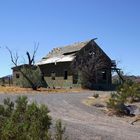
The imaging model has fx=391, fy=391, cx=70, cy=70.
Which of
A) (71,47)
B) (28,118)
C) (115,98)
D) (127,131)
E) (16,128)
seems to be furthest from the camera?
(71,47)

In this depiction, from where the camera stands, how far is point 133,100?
27734 millimetres

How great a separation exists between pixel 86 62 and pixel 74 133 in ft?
122

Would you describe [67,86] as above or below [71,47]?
below

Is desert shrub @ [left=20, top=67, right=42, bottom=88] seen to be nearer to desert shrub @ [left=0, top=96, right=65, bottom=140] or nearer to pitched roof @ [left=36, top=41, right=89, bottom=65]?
pitched roof @ [left=36, top=41, right=89, bottom=65]

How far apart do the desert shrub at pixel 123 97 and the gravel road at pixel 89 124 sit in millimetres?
1072

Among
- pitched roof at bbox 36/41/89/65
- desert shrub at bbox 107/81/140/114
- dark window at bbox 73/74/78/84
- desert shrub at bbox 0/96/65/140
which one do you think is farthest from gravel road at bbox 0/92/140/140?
pitched roof at bbox 36/41/89/65

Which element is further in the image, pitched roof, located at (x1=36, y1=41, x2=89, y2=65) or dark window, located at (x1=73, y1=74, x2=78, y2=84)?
pitched roof, located at (x1=36, y1=41, x2=89, y2=65)

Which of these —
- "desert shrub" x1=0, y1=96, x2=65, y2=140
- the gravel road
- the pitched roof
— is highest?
the pitched roof

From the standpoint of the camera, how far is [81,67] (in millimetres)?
51156

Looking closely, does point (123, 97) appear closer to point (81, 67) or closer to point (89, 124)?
point (89, 124)

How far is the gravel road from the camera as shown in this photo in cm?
1499

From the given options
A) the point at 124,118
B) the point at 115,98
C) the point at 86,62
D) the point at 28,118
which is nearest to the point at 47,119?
the point at 28,118

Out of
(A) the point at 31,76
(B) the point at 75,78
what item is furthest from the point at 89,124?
(B) the point at 75,78

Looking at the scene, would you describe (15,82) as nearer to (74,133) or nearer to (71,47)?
(71,47)
